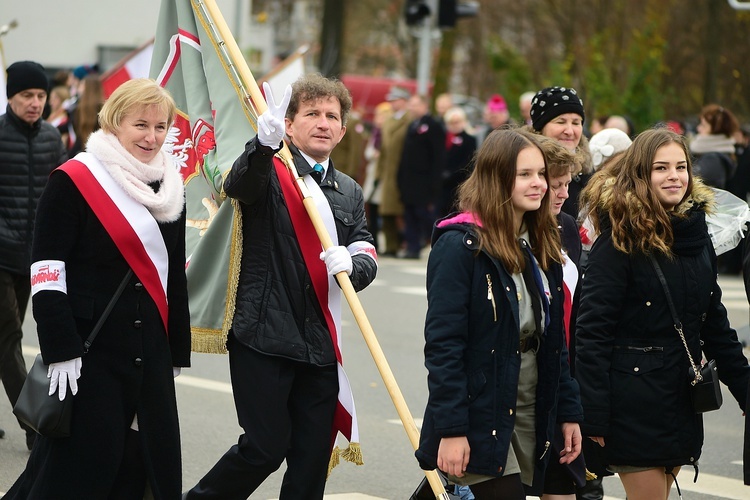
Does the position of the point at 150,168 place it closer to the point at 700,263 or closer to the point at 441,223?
the point at 441,223

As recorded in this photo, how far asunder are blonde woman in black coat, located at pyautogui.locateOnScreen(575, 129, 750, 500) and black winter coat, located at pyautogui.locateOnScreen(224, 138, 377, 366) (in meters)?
0.97

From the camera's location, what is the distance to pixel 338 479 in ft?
22.9

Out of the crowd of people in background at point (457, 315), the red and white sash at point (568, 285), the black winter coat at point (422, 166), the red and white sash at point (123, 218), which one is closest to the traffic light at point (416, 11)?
the black winter coat at point (422, 166)

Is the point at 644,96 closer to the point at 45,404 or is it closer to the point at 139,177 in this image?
the point at 139,177

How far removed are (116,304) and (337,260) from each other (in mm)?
894

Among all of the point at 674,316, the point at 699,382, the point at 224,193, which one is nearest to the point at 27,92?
the point at 224,193

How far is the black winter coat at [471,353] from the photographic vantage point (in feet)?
14.0

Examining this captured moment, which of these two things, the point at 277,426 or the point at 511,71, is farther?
the point at 511,71

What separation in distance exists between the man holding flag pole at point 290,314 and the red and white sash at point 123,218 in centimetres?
46

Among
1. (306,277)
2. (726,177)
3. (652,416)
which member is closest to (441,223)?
(306,277)

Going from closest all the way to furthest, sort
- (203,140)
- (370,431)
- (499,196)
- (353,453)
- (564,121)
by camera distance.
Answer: (499,196)
(353,453)
(203,140)
(564,121)
(370,431)

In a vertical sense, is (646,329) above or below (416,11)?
below

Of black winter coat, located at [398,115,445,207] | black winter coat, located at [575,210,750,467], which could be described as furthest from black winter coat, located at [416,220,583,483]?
black winter coat, located at [398,115,445,207]

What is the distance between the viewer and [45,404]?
453cm
